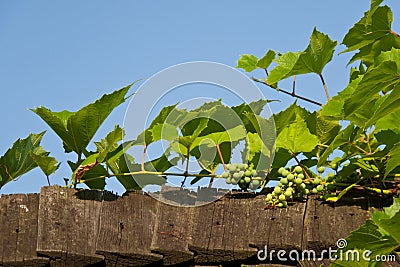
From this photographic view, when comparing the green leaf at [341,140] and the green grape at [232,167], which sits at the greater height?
the green leaf at [341,140]

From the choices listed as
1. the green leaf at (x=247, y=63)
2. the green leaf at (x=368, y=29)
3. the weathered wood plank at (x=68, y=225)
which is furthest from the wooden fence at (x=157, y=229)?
the green leaf at (x=247, y=63)

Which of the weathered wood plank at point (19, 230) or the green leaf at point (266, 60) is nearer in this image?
the weathered wood plank at point (19, 230)


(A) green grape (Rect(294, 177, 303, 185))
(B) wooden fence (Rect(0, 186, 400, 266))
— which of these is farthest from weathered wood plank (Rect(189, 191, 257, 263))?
(A) green grape (Rect(294, 177, 303, 185))

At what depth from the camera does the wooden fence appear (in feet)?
4.01

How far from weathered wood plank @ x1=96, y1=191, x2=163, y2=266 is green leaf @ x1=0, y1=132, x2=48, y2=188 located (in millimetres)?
289

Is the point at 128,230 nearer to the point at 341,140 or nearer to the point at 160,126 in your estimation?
the point at 160,126

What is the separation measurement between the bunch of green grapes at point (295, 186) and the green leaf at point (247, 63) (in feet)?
1.37

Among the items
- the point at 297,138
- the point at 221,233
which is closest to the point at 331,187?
the point at 297,138

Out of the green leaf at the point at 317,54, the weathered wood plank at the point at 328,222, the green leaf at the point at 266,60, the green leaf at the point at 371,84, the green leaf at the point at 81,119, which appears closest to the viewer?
the green leaf at the point at 371,84

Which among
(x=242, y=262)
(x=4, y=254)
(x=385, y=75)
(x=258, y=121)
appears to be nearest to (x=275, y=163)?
(x=258, y=121)

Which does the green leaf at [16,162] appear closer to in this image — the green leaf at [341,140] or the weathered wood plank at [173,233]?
the weathered wood plank at [173,233]

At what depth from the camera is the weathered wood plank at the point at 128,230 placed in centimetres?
126

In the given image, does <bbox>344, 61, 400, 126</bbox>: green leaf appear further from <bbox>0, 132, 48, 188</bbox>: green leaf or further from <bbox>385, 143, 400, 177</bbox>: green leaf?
<bbox>0, 132, 48, 188</bbox>: green leaf

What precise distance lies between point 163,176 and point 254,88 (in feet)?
0.91
